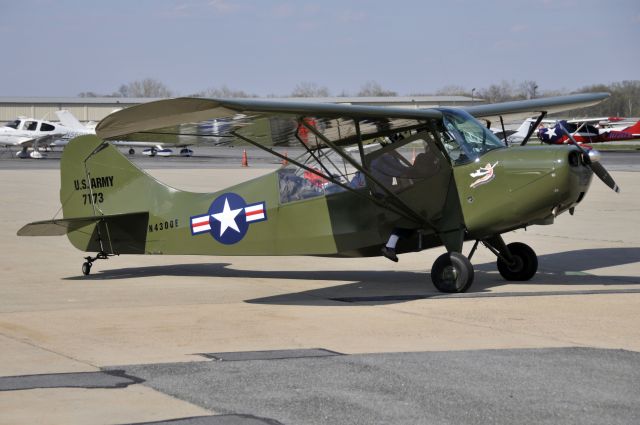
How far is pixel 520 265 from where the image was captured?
42.2 ft

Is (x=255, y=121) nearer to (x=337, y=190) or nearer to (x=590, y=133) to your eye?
(x=337, y=190)

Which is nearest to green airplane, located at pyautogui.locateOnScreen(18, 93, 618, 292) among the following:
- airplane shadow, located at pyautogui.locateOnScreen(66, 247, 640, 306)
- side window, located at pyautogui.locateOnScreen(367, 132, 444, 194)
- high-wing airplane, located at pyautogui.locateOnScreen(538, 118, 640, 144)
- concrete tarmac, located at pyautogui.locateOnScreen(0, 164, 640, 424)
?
side window, located at pyautogui.locateOnScreen(367, 132, 444, 194)

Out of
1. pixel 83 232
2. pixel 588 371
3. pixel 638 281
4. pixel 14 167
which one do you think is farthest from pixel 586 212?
pixel 14 167

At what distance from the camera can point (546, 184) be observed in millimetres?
11117

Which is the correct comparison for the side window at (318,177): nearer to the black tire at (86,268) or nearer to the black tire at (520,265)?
the black tire at (520,265)

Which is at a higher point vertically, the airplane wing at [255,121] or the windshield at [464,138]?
the airplane wing at [255,121]

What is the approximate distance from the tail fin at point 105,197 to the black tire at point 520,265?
16.0 feet

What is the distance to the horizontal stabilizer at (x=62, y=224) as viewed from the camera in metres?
12.8

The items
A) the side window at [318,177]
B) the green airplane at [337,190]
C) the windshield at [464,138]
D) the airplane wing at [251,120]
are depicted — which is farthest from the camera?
the side window at [318,177]

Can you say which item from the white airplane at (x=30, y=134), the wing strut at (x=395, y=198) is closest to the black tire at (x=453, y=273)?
the wing strut at (x=395, y=198)

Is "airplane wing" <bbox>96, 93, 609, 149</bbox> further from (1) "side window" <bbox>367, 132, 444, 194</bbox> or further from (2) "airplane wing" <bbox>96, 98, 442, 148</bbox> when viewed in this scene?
(1) "side window" <bbox>367, 132, 444, 194</bbox>

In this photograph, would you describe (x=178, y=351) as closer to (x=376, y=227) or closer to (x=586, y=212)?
(x=376, y=227)

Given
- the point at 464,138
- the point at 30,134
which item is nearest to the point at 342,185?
the point at 464,138

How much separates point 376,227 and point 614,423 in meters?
6.52
